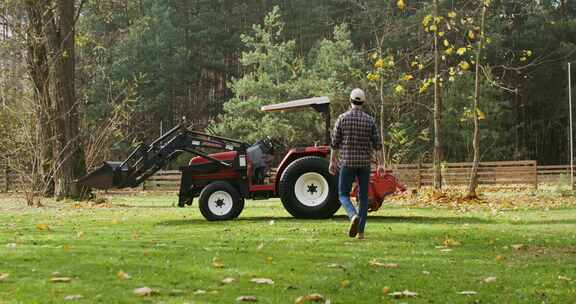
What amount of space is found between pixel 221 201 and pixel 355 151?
163 inches

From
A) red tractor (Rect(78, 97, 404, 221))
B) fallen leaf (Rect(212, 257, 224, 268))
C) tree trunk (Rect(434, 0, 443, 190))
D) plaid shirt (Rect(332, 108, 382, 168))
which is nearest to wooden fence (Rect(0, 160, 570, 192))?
tree trunk (Rect(434, 0, 443, 190))

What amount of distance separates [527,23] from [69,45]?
36.1m

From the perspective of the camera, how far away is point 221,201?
14125 mm

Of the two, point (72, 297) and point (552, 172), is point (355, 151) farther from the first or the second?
point (552, 172)

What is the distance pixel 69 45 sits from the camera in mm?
22453

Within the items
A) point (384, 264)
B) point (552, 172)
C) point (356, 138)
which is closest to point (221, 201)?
point (356, 138)

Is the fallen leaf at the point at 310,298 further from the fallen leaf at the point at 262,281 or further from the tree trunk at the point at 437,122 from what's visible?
the tree trunk at the point at 437,122

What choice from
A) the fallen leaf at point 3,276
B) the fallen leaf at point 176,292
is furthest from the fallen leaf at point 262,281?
the fallen leaf at point 3,276

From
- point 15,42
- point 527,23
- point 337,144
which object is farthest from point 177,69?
point 337,144

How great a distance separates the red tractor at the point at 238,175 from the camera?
13945 millimetres

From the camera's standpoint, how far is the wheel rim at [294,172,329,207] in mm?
13977

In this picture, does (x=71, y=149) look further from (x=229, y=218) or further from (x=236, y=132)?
(x=236, y=132)

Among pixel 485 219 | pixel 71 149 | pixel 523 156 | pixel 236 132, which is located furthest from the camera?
pixel 523 156

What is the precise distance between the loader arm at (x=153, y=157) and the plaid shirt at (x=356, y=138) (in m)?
3.90
